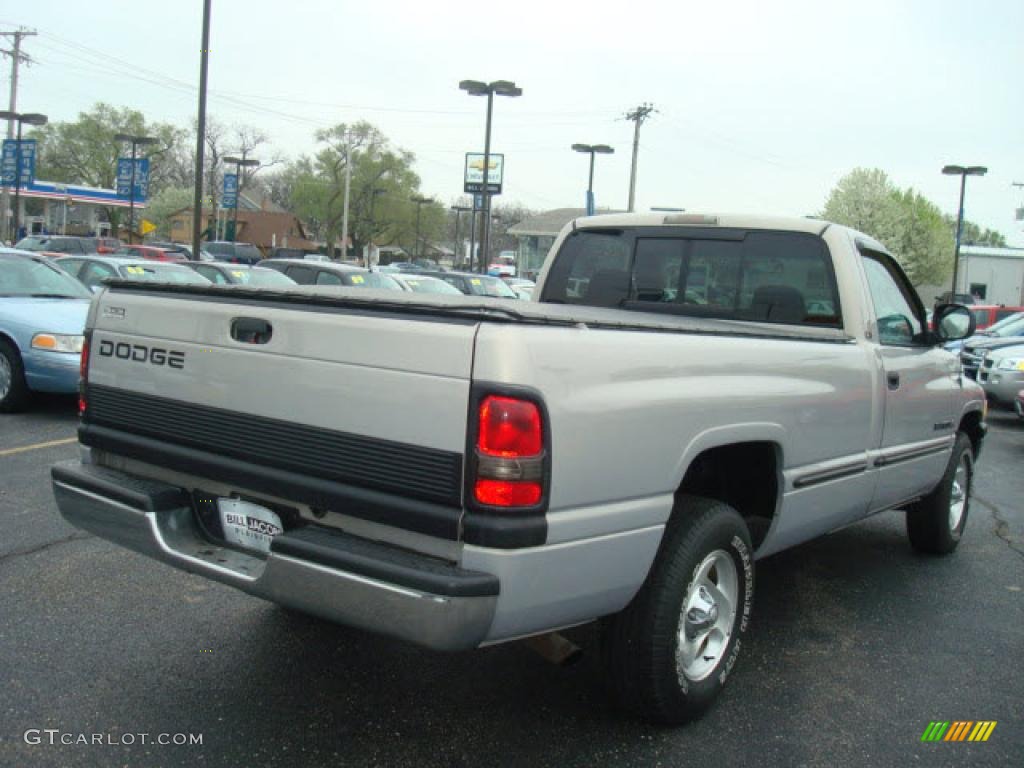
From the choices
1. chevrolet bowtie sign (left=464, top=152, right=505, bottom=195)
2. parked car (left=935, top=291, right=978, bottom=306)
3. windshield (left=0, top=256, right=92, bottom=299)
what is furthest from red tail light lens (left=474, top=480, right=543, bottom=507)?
chevrolet bowtie sign (left=464, top=152, right=505, bottom=195)

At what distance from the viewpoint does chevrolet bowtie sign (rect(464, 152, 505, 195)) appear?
37.9 metres

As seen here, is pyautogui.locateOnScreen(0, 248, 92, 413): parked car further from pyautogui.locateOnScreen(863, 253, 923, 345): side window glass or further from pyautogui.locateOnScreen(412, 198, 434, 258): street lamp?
pyautogui.locateOnScreen(412, 198, 434, 258): street lamp

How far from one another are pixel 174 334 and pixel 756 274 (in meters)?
2.82

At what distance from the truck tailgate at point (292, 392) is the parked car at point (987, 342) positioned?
12.6 meters

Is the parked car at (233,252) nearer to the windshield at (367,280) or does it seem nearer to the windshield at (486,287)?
the windshield at (486,287)

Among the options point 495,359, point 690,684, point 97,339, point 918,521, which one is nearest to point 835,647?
point 690,684

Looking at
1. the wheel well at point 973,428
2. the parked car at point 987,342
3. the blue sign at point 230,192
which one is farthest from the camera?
the blue sign at point 230,192

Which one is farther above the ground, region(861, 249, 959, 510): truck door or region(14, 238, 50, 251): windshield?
region(14, 238, 50, 251): windshield

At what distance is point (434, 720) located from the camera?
10.7 feet

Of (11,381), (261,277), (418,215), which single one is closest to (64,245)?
(261,277)

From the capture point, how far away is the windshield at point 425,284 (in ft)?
65.1

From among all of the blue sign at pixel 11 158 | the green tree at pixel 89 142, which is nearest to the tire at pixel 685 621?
the blue sign at pixel 11 158

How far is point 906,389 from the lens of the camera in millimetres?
4727

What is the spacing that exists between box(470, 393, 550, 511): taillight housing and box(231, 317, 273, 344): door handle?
860 millimetres
